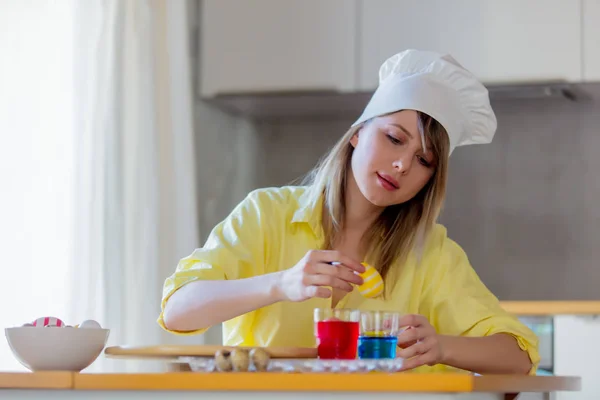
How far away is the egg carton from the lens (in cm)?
108

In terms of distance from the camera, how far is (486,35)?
3.01 metres

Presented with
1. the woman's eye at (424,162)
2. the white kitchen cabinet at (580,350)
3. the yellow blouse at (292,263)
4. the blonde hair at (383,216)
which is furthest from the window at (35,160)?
the white kitchen cabinet at (580,350)

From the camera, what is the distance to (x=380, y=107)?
175 cm

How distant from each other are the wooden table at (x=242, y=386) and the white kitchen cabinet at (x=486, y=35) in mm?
2077

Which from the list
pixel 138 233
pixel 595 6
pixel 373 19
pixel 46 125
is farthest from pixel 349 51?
pixel 46 125

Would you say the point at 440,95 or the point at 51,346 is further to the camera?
the point at 440,95

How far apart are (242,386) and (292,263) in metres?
0.81

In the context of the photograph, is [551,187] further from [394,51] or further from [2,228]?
[2,228]

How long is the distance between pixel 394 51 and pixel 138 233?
112cm

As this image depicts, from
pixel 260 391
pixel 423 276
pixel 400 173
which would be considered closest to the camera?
pixel 260 391

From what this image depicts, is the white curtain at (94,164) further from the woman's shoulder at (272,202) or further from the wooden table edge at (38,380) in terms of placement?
the wooden table edge at (38,380)

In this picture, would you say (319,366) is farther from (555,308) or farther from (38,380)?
(555,308)

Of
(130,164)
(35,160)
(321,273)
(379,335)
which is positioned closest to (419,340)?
(379,335)

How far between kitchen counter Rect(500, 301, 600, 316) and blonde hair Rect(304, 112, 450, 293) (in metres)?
0.99
